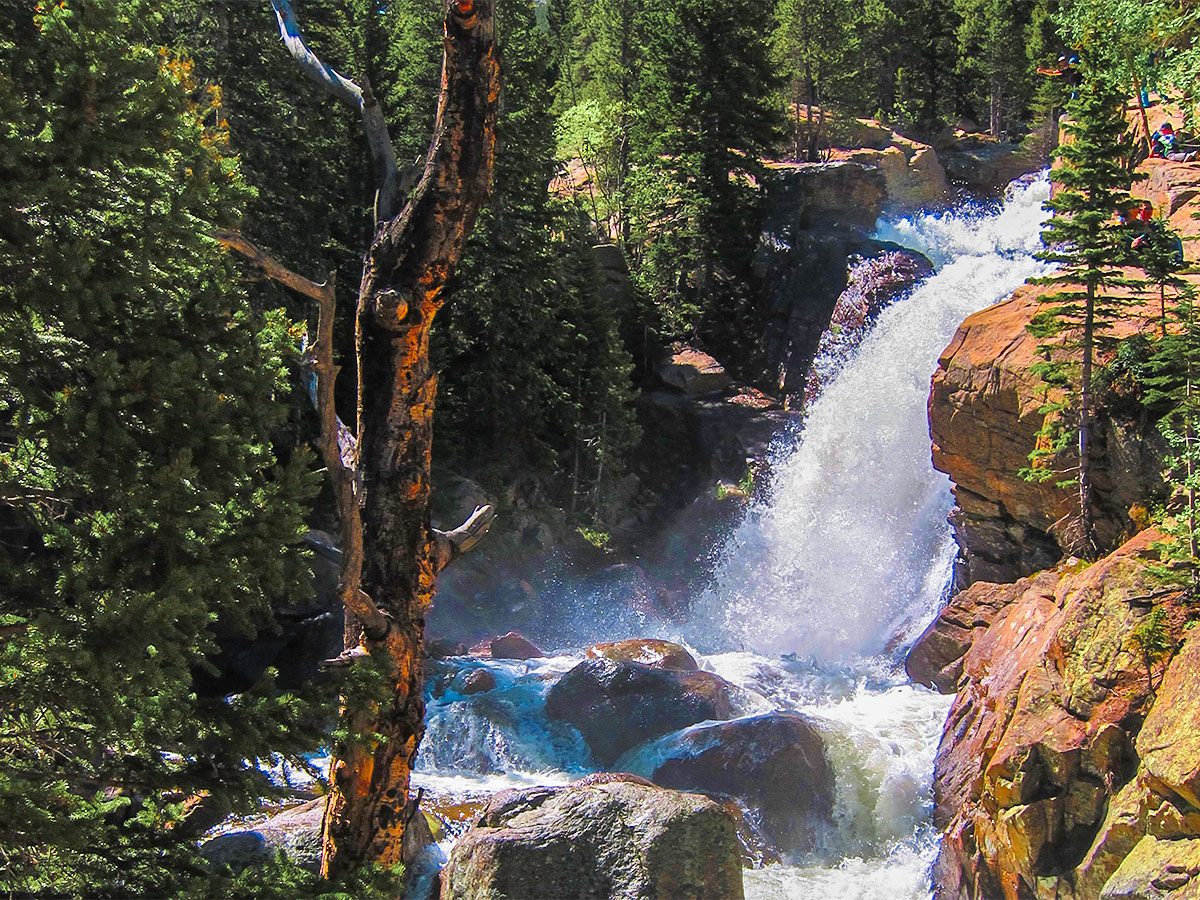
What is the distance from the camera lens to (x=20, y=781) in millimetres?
4105

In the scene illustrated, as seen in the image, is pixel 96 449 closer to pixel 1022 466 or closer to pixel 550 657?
pixel 1022 466

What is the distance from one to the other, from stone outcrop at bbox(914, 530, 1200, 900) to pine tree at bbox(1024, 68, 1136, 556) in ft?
8.78

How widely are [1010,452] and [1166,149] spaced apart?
5.75m

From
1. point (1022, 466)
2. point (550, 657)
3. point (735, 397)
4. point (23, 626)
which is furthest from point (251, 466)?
point (735, 397)

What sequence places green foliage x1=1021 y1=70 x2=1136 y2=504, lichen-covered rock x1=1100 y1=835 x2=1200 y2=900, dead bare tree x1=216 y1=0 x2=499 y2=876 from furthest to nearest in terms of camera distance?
green foliage x1=1021 y1=70 x2=1136 y2=504 → lichen-covered rock x1=1100 y1=835 x2=1200 y2=900 → dead bare tree x1=216 y1=0 x2=499 y2=876

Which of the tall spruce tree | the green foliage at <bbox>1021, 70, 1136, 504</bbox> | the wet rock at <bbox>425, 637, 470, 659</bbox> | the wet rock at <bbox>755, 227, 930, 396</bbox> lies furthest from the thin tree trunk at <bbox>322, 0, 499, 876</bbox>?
the wet rock at <bbox>755, 227, 930, 396</bbox>

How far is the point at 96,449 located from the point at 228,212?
5.39ft

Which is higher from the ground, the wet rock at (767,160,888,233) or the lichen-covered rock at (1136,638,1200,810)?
the wet rock at (767,160,888,233)

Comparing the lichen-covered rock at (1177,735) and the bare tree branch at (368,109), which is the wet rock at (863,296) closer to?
the lichen-covered rock at (1177,735)

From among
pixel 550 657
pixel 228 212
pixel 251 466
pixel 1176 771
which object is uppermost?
pixel 228 212

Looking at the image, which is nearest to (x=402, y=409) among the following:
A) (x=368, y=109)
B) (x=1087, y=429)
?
(x=368, y=109)

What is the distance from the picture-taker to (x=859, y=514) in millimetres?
24297

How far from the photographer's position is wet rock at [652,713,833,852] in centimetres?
1283

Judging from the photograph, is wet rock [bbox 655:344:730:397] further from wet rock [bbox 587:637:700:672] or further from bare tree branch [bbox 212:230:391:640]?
bare tree branch [bbox 212:230:391:640]
